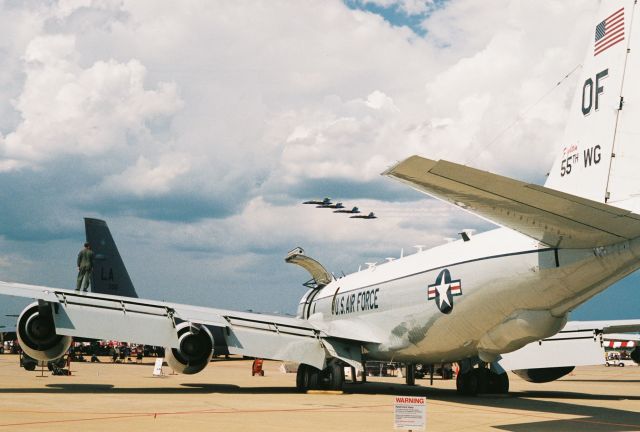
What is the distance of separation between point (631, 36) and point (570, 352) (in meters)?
11.2

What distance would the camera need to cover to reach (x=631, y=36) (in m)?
14.3

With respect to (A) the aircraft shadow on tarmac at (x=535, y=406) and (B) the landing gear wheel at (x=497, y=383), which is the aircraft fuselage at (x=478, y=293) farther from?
(B) the landing gear wheel at (x=497, y=383)

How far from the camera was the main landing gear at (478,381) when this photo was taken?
74.5 feet

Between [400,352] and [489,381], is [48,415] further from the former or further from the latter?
[489,381]

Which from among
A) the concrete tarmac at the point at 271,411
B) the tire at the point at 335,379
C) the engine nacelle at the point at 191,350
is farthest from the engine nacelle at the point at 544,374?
the engine nacelle at the point at 191,350

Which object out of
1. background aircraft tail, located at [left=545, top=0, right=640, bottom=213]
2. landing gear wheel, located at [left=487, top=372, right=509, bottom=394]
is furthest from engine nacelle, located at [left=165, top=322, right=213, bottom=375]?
background aircraft tail, located at [left=545, top=0, right=640, bottom=213]

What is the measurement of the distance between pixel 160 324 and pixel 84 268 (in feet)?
13.8

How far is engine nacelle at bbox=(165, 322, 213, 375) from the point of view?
2241cm

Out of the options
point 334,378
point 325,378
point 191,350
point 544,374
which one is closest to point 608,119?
point 334,378

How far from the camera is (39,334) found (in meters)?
21.1

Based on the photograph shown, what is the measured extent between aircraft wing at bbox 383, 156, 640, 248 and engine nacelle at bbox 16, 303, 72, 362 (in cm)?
1346

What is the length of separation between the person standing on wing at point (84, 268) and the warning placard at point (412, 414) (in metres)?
15.0

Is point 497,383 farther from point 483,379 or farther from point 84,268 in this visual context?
point 84,268

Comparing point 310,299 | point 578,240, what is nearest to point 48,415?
point 578,240
